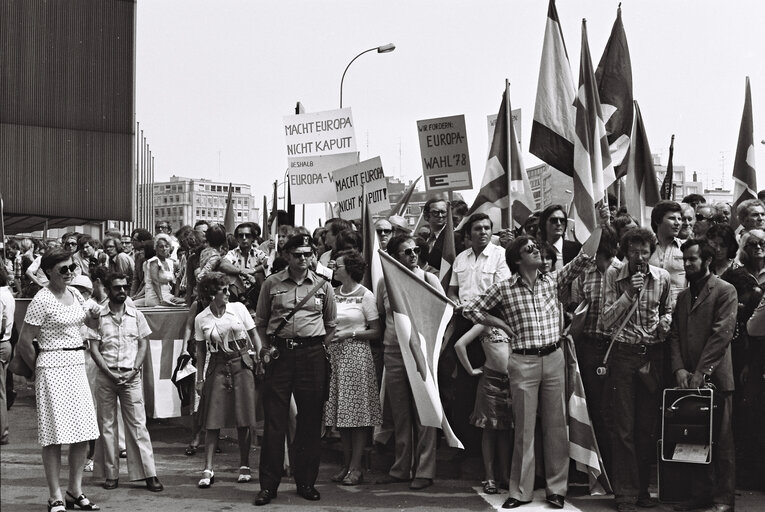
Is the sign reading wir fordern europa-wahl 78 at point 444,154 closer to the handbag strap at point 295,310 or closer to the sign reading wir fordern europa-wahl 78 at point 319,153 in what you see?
the sign reading wir fordern europa-wahl 78 at point 319,153

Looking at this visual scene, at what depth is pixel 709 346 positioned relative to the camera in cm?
791

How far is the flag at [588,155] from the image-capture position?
10031mm

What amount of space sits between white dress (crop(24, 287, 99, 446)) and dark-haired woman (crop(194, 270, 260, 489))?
1.39 meters

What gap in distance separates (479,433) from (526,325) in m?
1.74

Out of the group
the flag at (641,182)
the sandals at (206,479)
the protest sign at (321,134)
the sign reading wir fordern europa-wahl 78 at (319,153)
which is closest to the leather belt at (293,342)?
the sandals at (206,479)

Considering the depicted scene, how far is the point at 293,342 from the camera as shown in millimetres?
8625

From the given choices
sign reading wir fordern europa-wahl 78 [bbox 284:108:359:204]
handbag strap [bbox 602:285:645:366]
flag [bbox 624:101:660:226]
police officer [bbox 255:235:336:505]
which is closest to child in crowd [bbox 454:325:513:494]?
handbag strap [bbox 602:285:645:366]

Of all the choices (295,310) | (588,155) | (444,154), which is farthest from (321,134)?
(295,310)

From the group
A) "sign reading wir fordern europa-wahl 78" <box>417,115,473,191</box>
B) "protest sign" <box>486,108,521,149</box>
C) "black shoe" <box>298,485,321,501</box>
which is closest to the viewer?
"black shoe" <box>298,485,321,501</box>

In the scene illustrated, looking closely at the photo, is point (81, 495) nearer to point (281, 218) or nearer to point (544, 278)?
point (544, 278)

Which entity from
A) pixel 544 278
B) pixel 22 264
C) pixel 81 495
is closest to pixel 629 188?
pixel 544 278

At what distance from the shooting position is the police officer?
8617 millimetres

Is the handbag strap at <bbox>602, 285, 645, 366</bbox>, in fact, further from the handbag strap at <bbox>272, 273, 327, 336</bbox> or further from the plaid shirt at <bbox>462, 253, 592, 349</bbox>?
the handbag strap at <bbox>272, 273, 327, 336</bbox>

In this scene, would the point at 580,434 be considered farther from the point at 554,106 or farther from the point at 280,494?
the point at 554,106
